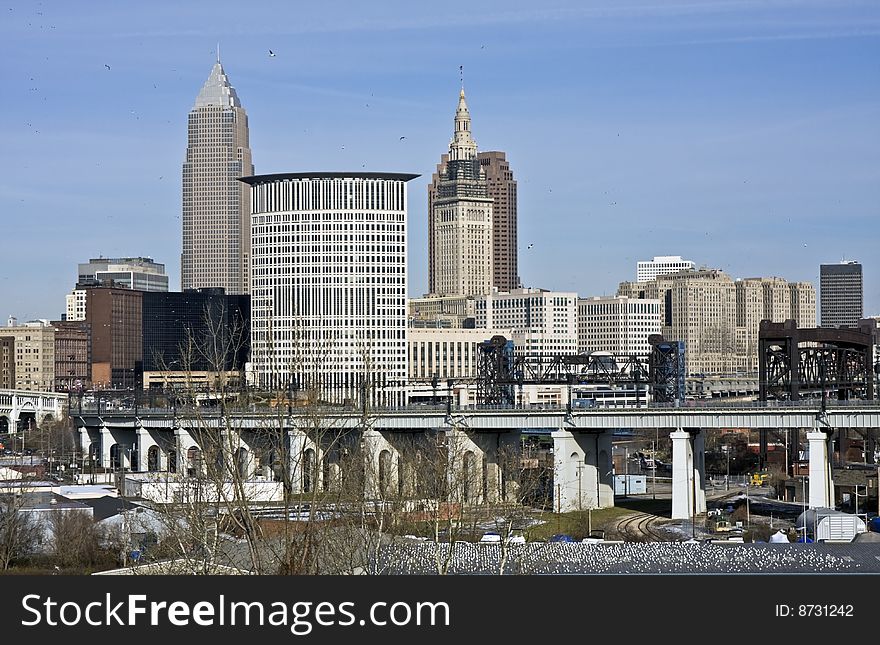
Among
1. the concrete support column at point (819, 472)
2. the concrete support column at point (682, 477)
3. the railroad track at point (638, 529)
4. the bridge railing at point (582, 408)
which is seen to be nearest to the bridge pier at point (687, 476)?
the concrete support column at point (682, 477)

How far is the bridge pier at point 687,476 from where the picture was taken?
109 meters

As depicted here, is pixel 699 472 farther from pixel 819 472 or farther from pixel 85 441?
pixel 85 441

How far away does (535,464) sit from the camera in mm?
141625

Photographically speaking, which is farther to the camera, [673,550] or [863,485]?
[863,485]

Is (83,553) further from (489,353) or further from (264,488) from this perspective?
(489,353)

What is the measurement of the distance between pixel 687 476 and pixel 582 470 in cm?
1153

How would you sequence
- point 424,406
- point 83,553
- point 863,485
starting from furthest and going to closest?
point 424,406 < point 863,485 < point 83,553

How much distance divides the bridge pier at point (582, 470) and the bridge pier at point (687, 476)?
7.26m

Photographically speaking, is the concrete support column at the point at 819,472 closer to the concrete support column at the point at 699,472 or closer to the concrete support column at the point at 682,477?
the concrete support column at the point at 682,477

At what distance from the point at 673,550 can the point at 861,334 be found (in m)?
83.2

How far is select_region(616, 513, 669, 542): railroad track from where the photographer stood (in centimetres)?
8969
